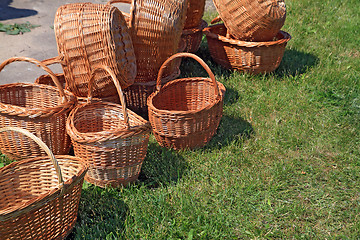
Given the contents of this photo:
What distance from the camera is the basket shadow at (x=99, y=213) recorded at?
243 cm

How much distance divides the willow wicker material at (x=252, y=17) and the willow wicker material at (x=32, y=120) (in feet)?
7.08

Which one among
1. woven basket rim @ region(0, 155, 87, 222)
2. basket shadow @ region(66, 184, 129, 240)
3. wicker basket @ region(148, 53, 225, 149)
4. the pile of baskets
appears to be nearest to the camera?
woven basket rim @ region(0, 155, 87, 222)

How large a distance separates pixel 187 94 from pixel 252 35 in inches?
48.7

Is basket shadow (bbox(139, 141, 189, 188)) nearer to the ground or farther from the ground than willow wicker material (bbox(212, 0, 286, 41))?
nearer to the ground

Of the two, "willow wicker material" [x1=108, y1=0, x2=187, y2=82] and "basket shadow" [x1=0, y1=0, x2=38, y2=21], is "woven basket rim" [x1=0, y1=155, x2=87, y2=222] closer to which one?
"willow wicker material" [x1=108, y1=0, x2=187, y2=82]

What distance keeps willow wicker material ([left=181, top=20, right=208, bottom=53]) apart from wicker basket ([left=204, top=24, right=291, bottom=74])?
0.21 meters

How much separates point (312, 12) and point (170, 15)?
403 centimetres

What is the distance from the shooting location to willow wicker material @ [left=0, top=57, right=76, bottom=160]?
2730 millimetres

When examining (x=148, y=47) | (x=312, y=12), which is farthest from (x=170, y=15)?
(x=312, y=12)

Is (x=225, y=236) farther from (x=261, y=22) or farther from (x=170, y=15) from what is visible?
(x=261, y=22)

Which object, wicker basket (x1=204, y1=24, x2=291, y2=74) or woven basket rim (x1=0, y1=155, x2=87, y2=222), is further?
wicker basket (x1=204, y1=24, x2=291, y2=74)

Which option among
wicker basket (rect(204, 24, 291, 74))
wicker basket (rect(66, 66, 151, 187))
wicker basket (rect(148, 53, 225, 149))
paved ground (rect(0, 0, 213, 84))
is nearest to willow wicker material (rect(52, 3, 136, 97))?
wicker basket (rect(66, 66, 151, 187))

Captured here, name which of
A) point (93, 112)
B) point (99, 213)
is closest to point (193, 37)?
point (93, 112)

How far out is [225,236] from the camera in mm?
2463
